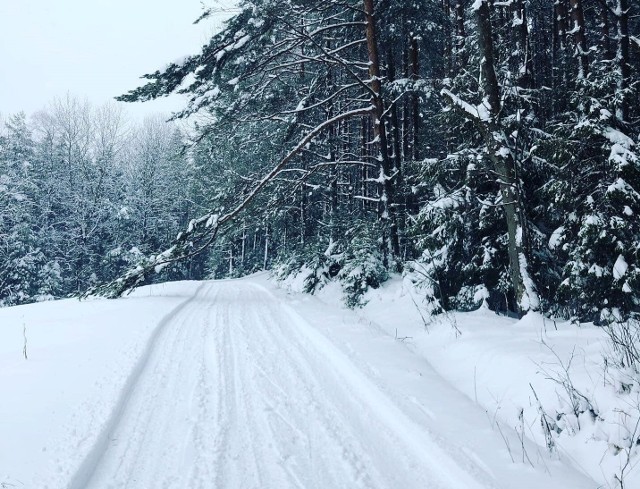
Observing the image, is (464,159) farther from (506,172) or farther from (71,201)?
(71,201)

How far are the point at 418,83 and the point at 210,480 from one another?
26.3 ft

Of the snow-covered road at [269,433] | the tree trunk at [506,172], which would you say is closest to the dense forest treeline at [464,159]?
the tree trunk at [506,172]

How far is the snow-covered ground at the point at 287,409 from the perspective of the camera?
3098 mm

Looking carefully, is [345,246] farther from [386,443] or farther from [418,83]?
[386,443]

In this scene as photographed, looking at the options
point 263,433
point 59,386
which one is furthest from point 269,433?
point 59,386

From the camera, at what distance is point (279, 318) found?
380 inches

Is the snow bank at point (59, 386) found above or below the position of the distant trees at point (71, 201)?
below

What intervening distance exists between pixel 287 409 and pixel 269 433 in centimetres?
54

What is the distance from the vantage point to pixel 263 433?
375 centimetres

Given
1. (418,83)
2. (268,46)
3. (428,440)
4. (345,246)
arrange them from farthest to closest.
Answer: (345,246) → (268,46) → (418,83) → (428,440)

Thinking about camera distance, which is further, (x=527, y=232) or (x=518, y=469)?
(x=527, y=232)

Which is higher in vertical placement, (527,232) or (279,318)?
(527,232)

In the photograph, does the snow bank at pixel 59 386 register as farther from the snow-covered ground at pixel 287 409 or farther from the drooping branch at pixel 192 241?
the drooping branch at pixel 192 241

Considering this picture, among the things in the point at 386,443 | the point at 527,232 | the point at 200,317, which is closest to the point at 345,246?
the point at 200,317
